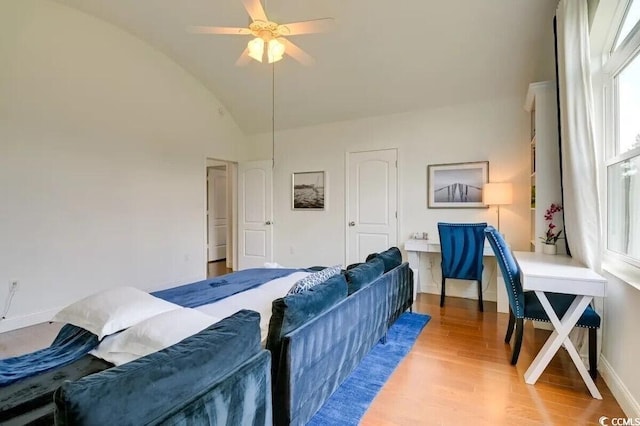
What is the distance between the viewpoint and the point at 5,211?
338 centimetres

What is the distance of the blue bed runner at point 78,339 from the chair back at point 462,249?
87.1 inches

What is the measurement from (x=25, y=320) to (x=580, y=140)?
553 centimetres

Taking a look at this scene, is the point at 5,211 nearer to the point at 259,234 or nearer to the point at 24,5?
the point at 24,5

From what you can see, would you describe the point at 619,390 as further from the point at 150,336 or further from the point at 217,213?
the point at 217,213

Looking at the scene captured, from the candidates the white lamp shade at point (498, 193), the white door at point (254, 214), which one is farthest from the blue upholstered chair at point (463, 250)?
the white door at point (254, 214)

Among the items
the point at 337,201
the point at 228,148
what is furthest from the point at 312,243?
the point at 228,148

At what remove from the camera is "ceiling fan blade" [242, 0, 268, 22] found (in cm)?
237

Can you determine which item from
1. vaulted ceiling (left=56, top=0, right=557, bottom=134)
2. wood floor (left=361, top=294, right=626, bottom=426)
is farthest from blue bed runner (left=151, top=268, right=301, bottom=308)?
vaulted ceiling (left=56, top=0, right=557, bottom=134)

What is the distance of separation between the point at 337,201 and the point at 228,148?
228 centimetres

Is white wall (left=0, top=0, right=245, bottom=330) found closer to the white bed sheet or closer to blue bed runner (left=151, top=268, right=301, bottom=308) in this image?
blue bed runner (left=151, top=268, right=301, bottom=308)

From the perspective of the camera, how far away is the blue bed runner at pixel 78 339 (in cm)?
146

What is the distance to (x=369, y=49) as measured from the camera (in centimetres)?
405

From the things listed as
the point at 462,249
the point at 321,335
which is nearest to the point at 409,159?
the point at 462,249

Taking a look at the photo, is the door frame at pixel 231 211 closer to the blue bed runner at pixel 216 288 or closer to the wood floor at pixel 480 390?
the blue bed runner at pixel 216 288
